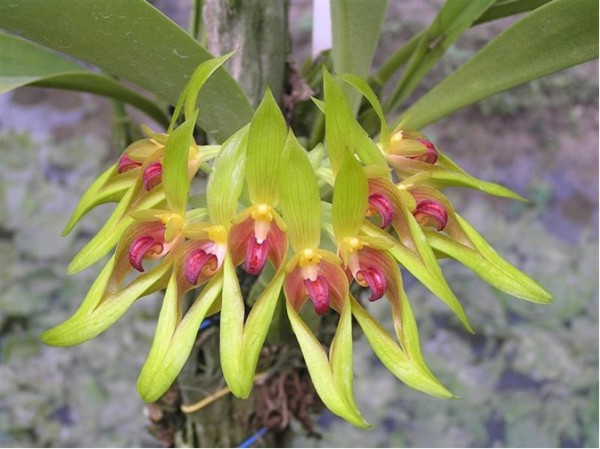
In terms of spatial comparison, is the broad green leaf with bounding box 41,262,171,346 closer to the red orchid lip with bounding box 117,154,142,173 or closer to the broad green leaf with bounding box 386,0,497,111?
the red orchid lip with bounding box 117,154,142,173

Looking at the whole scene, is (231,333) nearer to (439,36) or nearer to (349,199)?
(349,199)

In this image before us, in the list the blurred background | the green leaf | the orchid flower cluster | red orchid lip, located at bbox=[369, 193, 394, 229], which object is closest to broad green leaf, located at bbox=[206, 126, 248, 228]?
the orchid flower cluster

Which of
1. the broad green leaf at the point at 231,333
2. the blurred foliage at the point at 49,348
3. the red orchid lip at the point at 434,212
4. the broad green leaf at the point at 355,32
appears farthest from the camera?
the blurred foliage at the point at 49,348

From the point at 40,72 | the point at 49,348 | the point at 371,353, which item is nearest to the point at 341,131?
the point at 40,72

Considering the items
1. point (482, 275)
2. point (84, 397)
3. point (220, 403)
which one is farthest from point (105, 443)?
point (482, 275)

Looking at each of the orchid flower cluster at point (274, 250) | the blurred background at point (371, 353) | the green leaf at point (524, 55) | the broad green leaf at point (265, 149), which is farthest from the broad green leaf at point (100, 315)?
the blurred background at point (371, 353)

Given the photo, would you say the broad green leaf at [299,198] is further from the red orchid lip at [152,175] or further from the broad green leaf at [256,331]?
the red orchid lip at [152,175]
